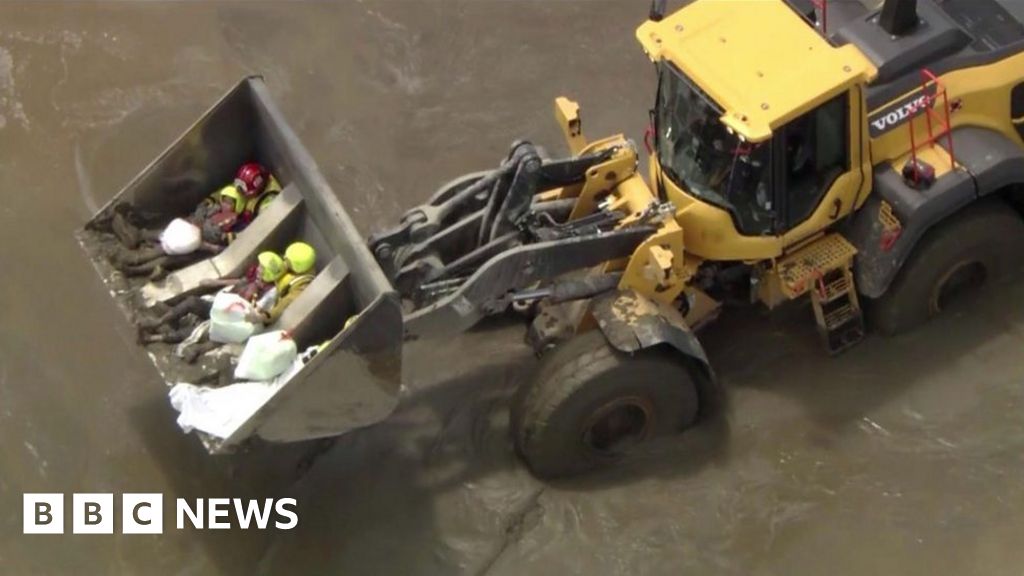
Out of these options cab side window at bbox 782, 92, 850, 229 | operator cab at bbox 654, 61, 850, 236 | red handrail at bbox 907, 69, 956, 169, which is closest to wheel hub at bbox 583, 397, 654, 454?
operator cab at bbox 654, 61, 850, 236

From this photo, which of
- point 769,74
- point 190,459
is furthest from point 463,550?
point 769,74

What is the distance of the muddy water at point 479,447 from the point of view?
6.13 m

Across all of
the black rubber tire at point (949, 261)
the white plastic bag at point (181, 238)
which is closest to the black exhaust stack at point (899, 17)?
the black rubber tire at point (949, 261)

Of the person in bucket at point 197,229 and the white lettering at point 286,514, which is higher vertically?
the person in bucket at point 197,229

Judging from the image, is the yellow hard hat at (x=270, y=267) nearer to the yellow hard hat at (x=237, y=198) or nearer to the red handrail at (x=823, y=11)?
the yellow hard hat at (x=237, y=198)

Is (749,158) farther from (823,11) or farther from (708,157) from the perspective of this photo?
(823,11)

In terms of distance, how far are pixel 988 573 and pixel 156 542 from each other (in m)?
3.90

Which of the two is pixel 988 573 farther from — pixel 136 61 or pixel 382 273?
pixel 136 61

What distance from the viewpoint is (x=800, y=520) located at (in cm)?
618

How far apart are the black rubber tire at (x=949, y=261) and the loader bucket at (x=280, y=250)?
2602 millimetres

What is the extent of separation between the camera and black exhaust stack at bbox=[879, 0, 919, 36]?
19.8 feet

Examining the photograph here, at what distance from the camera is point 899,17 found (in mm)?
6090

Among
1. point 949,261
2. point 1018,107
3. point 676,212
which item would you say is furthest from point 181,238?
point 1018,107

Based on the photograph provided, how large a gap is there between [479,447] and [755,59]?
2329mm
